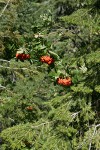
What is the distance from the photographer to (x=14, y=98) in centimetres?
687

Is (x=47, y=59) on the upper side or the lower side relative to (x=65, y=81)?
upper

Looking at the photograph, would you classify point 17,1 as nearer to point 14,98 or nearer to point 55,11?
point 14,98

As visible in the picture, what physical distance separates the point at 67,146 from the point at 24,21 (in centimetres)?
2104

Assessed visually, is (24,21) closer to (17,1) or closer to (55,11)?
(55,11)

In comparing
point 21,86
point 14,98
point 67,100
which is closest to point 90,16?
point 67,100

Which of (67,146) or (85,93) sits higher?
(85,93)

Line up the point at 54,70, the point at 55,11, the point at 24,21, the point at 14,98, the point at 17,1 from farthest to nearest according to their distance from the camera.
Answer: the point at 24,21 → the point at 55,11 → the point at 14,98 → the point at 17,1 → the point at 54,70

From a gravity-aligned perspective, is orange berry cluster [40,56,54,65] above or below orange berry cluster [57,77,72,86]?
above

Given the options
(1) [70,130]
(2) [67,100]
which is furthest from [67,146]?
(2) [67,100]

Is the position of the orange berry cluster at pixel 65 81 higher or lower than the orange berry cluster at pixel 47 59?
lower

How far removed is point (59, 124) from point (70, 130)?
0.20 m

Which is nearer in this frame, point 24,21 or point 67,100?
point 67,100

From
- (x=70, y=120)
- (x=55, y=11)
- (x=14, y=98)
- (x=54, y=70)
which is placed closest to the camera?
(x=70, y=120)

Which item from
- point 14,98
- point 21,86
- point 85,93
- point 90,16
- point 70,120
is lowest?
point 21,86
